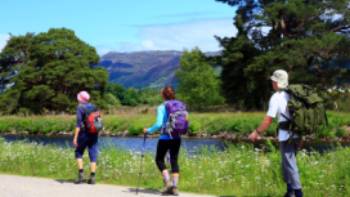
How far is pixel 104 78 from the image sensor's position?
259 feet

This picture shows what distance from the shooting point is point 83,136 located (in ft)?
44.7

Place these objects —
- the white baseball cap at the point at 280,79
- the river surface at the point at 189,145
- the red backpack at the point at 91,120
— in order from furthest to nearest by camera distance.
Result: the river surface at the point at 189,145 → the red backpack at the point at 91,120 → the white baseball cap at the point at 280,79

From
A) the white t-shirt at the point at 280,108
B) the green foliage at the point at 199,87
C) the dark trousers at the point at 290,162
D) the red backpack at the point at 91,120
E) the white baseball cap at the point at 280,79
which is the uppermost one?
the green foliage at the point at 199,87

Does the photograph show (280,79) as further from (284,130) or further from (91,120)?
(91,120)

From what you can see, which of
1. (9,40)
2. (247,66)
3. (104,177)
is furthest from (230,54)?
(104,177)

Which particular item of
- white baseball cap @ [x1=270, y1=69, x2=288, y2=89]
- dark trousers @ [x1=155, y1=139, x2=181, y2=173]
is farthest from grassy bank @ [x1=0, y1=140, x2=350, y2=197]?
white baseball cap @ [x1=270, y1=69, x2=288, y2=89]

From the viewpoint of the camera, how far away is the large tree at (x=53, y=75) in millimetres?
75250

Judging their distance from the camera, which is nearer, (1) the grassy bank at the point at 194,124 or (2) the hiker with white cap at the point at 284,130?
(2) the hiker with white cap at the point at 284,130

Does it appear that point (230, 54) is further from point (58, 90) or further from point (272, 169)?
point (272, 169)

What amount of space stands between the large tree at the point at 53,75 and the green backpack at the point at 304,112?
65841 millimetres

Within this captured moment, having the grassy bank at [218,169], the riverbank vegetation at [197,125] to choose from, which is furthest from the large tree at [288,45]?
the grassy bank at [218,169]

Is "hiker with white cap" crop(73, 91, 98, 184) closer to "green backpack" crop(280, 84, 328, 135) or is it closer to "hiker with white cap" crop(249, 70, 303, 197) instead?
"hiker with white cap" crop(249, 70, 303, 197)

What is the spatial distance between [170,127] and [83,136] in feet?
9.62

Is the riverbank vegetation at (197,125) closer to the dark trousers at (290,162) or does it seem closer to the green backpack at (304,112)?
the dark trousers at (290,162)
